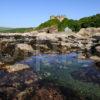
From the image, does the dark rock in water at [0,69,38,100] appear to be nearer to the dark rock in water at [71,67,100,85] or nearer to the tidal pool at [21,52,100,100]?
the tidal pool at [21,52,100,100]

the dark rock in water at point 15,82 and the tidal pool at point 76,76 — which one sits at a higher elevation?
the dark rock in water at point 15,82

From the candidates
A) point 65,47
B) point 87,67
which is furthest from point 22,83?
point 65,47

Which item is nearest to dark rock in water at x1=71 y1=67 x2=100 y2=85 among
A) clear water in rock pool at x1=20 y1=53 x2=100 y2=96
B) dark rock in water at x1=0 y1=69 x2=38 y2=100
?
clear water in rock pool at x1=20 y1=53 x2=100 y2=96

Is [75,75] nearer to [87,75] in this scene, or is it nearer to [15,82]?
[87,75]

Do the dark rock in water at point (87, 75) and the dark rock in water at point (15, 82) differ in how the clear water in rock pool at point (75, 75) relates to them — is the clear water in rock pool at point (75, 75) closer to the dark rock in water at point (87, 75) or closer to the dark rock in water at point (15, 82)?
the dark rock in water at point (87, 75)

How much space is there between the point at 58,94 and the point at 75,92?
1.43 metres

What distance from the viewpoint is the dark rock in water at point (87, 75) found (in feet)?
70.5

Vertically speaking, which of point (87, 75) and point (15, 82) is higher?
point (15, 82)

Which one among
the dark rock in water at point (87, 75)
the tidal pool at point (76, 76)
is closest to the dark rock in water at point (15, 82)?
the tidal pool at point (76, 76)

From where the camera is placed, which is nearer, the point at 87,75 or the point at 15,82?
the point at 15,82

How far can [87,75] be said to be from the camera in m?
22.6

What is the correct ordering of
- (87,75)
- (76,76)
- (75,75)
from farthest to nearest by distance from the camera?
(75,75), (87,75), (76,76)

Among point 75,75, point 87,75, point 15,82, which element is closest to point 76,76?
point 75,75

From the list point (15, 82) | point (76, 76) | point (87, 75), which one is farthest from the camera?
point (87, 75)
